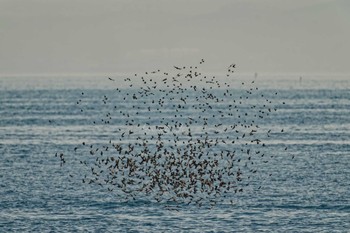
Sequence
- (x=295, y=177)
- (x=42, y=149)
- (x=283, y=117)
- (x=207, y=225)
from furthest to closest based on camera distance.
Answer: (x=283, y=117) < (x=42, y=149) < (x=295, y=177) < (x=207, y=225)

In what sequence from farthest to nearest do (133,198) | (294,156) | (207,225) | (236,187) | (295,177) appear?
(294,156)
(295,177)
(236,187)
(133,198)
(207,225)

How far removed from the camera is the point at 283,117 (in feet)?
569

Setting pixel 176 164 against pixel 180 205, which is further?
pixel 176 164

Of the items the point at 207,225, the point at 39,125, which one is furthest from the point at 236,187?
the point at 39,125

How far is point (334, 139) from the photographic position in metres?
122

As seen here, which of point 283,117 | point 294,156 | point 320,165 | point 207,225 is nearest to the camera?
point 207,225

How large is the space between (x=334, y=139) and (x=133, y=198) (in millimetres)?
57295

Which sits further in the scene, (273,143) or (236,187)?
(273,143)

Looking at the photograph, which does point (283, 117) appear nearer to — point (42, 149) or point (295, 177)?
point (42, 149)

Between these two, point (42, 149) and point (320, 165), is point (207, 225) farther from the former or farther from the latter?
point (42, 149)

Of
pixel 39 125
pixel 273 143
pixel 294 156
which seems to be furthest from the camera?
pixel 39 125

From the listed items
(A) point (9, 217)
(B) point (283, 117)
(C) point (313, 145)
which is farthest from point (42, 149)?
(B) point (283, 117)

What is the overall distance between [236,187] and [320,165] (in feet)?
58.6

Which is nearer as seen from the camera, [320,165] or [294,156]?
[320,165]
